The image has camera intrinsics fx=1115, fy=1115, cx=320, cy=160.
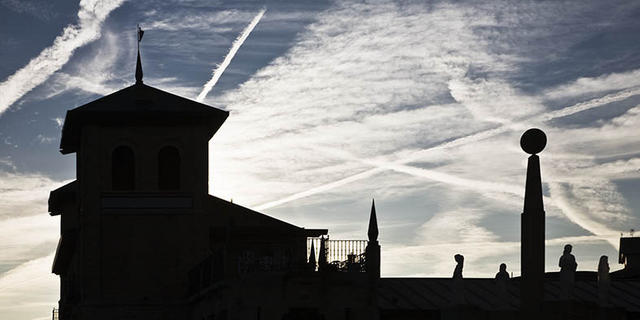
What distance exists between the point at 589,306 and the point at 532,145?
9.11 metres

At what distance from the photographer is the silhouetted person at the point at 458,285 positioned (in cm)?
3309

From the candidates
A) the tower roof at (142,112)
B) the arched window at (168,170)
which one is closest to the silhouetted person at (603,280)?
the tower roof at (142,112)

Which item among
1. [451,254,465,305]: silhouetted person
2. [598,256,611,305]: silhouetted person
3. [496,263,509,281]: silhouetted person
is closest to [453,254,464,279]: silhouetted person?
[451,254,465,305]: silhouetted person

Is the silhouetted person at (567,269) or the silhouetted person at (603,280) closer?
the silhouetted person at (567,269)

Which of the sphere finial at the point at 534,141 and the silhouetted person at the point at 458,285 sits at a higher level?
the sphere finial at the point at 534,141

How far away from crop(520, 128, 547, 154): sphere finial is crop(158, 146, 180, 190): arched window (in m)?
27.0

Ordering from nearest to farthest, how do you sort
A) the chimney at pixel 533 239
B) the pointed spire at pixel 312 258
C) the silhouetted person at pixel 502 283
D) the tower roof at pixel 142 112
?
the chimney at pixel 533 239 < the silhouetted person at pixel 502 283 < the pointed spire at pixel 312 258 < the tower roof at pixel 142 112

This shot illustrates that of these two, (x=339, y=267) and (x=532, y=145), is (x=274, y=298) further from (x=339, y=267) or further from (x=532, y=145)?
(x=532, y=145)

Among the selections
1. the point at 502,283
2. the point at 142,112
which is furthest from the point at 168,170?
the point at 502,283

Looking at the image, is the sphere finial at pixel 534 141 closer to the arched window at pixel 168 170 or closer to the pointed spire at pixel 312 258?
the pointed spire at pixel 312 258

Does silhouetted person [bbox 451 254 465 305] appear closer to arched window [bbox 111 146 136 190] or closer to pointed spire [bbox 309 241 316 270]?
pointed spire [bbox 309 241 316 270]

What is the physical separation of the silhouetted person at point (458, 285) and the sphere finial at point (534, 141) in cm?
679

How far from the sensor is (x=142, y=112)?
167 ft

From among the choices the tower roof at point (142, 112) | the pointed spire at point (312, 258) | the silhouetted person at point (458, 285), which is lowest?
the silhouetted person at point (458, 285)
